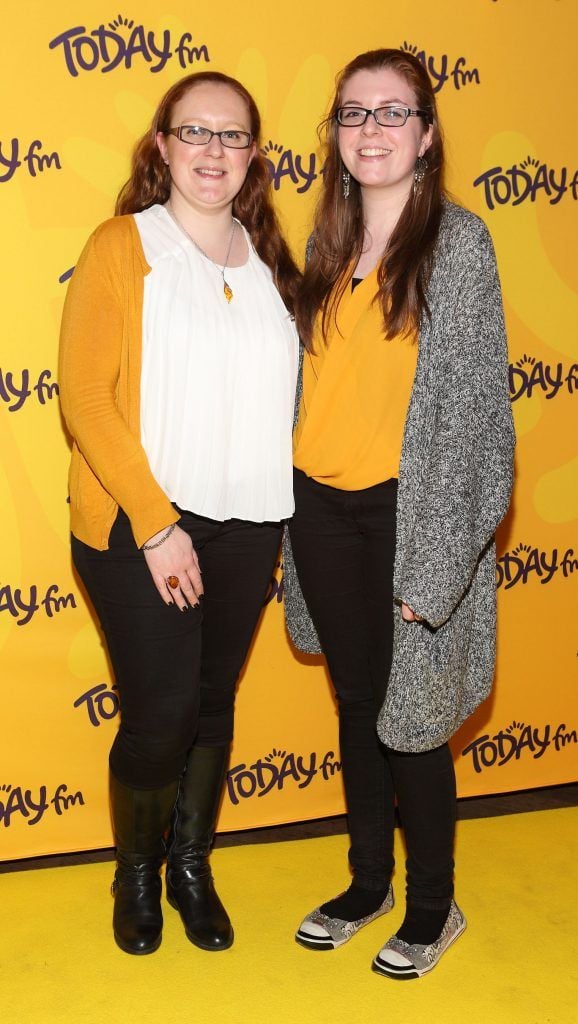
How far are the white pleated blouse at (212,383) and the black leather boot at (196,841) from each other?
1.90 feet

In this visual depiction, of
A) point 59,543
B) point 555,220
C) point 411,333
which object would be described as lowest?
point 59,543

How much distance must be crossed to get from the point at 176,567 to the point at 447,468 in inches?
19.9

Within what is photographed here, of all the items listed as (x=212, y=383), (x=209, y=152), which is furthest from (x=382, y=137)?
(x=212, y=383)

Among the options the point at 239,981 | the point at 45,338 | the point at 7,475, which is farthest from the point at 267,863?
the point at 45,338

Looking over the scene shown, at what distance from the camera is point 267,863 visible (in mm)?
2488

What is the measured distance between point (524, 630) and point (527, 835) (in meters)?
0.52

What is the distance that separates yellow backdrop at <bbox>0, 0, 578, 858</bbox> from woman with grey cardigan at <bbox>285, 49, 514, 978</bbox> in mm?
521

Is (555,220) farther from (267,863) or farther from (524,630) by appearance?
(267,863)

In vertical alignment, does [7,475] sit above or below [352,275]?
below

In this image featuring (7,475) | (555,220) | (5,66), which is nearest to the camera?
(5,66)

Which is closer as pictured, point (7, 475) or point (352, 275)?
point (352, 275)

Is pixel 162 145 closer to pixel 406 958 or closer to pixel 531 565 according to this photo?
pixel 531 565

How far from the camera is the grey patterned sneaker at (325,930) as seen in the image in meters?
2.13

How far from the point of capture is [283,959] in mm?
2107
